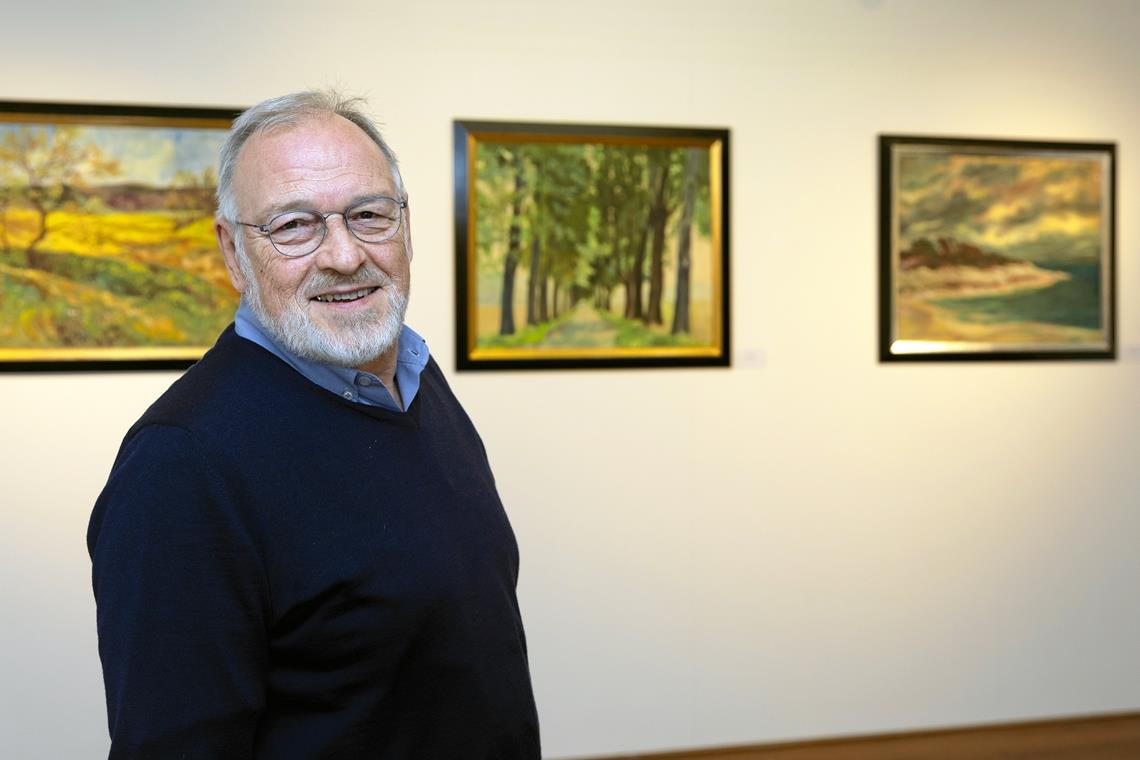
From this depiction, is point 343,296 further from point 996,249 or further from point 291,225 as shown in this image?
point 996,249

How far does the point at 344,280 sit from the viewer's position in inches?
70.0

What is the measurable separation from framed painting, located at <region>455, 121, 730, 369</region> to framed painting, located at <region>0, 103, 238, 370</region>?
1.01 m

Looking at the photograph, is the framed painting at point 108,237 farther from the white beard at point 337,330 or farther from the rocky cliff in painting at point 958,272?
the rocky cliff in painting at point 958,272

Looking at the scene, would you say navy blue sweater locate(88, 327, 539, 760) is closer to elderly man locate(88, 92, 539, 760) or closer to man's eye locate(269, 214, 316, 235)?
elderly man locate(88, 92, 539, 760)

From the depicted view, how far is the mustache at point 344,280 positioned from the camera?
68.5 inches

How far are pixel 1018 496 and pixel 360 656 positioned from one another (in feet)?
14.1

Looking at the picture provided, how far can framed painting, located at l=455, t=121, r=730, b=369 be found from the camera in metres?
4.54

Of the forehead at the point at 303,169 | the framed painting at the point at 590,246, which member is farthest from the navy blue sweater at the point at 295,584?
the framed painting at the point at 590,246

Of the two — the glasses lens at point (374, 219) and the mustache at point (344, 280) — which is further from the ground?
the glasses lens at point (374, 219)

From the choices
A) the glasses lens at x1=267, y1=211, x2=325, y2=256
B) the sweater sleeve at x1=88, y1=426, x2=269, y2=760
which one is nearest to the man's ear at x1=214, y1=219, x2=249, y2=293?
the glasses lens at x1=267, y1=211, x2=325, y2=256

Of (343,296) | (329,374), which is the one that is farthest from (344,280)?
(329,374)

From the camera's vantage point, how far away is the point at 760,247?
4.80m

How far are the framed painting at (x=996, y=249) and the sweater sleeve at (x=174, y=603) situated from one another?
3.94m

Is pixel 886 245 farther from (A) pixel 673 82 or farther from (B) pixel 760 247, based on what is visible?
(A) pixel 673 82
